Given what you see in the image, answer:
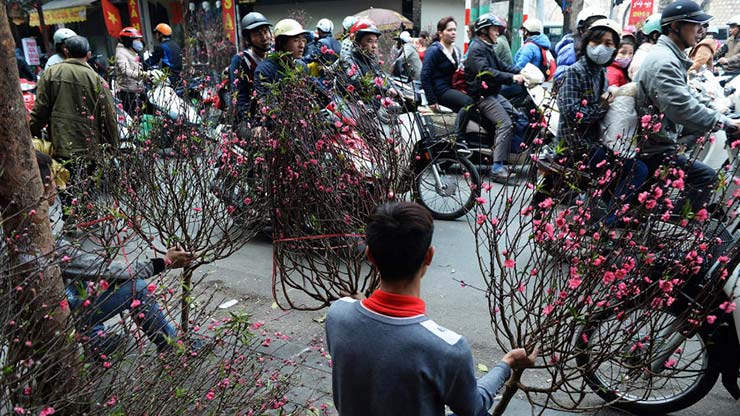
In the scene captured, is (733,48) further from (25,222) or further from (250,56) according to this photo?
(25,222)

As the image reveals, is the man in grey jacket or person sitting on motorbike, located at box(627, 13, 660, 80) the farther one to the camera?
person sitting on motorbike, located at box(627, 13, 660, 80)

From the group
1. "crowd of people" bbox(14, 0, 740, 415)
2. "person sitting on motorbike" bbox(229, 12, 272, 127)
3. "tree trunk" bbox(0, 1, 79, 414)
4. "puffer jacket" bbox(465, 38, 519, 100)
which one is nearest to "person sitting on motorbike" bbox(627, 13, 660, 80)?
"crowd of people" bbox(14, 0, 740, 415)

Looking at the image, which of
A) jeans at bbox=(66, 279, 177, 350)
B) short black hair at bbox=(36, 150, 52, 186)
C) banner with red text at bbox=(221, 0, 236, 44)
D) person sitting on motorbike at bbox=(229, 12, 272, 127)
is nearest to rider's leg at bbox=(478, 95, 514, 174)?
person sitting on motorbike at bbox=(229, 12, 272, 127)

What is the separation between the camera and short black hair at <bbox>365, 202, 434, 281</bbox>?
1650 mm

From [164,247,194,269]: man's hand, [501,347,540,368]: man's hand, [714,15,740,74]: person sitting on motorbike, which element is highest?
[714,15,740,74]: person sitting on motorbike

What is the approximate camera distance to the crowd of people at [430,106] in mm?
1652

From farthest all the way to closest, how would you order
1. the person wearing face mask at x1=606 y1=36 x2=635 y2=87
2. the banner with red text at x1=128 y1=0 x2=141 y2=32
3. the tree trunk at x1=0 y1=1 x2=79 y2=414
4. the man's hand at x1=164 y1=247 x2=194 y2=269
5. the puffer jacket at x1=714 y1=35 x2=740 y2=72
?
1. the banner with red text at x1=128 y1=0 x2=141 y2=32
2. the puffer jacket at x1=714 y1=35 x2=740 y2=72
3. the person wearing face mask at x1=606 y1=36 x2=635 y2=87
4. the man's hand at x1=164 y1=247 x2=194 y2=269
5. the tree trunk at x1=0 y1=1 x2=79 y2=414

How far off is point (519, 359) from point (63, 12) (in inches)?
967

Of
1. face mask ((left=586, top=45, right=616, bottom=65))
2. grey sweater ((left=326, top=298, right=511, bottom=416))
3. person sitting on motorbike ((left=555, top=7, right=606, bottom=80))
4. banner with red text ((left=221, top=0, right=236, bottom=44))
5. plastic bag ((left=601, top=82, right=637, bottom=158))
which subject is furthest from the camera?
banner with red text ((left=221, top=0, right=236, bottom=44))

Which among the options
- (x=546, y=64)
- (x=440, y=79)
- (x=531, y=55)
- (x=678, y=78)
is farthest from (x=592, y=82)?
(x=546, y=64)

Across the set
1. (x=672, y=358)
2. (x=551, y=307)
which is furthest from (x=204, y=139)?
(x=672, y=358)

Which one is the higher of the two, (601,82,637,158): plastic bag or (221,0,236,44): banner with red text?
(221,0,236,44): banner with red text

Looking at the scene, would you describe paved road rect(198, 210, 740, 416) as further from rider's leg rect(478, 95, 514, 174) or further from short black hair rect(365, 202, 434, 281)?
short black hair rect(365, 202, 434, 281)

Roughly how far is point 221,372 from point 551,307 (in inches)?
49.1
